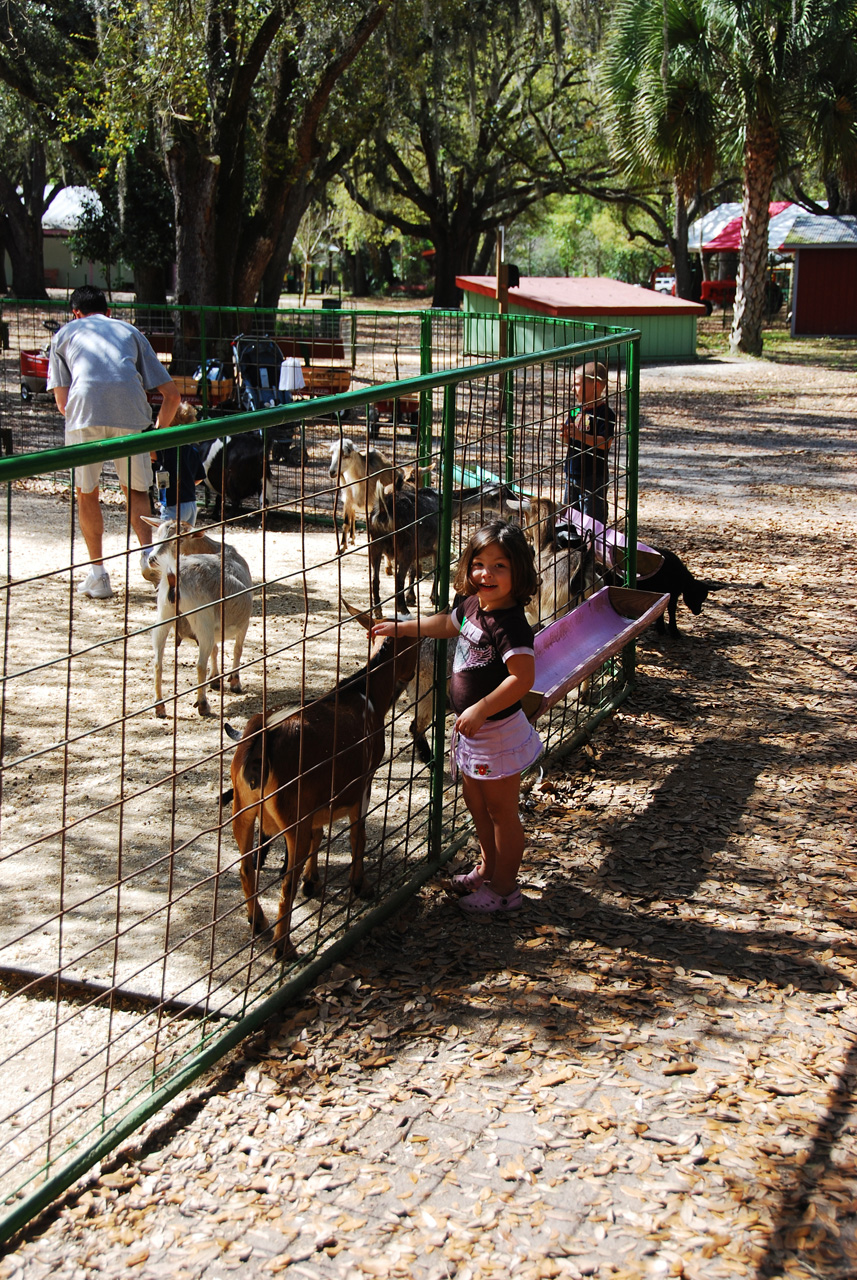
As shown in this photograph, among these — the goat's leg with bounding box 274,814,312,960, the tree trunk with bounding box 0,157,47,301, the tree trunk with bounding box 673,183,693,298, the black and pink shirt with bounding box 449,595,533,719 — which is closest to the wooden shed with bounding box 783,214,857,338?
the tree trunk with bounding box 673,183,693,298

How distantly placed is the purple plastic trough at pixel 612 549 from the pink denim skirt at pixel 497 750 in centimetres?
219

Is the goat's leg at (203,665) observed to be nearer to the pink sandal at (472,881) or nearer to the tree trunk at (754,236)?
the pink sandal at (472,881)

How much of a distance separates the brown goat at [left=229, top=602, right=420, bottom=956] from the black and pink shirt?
9.4 inches

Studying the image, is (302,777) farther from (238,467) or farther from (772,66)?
(772,66)

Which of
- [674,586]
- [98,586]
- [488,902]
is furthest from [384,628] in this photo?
[98,586]

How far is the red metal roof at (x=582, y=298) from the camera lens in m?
22.5

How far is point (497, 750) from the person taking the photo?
12.8 ft

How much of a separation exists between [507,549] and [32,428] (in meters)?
12.1

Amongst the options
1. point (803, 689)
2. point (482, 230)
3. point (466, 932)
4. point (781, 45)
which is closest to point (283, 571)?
point (803, 689)

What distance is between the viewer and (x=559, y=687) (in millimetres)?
4453

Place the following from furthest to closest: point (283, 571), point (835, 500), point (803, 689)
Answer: point (835, 500) → point (283, 571) → point (803, 689)

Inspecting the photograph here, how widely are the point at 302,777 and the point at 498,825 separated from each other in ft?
2.79

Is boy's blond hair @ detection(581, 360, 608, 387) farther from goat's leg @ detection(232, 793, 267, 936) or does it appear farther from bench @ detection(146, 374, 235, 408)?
bench @ detection(146, 374, 235, 408)

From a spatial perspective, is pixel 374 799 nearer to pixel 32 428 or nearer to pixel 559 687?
pixel 559 687
